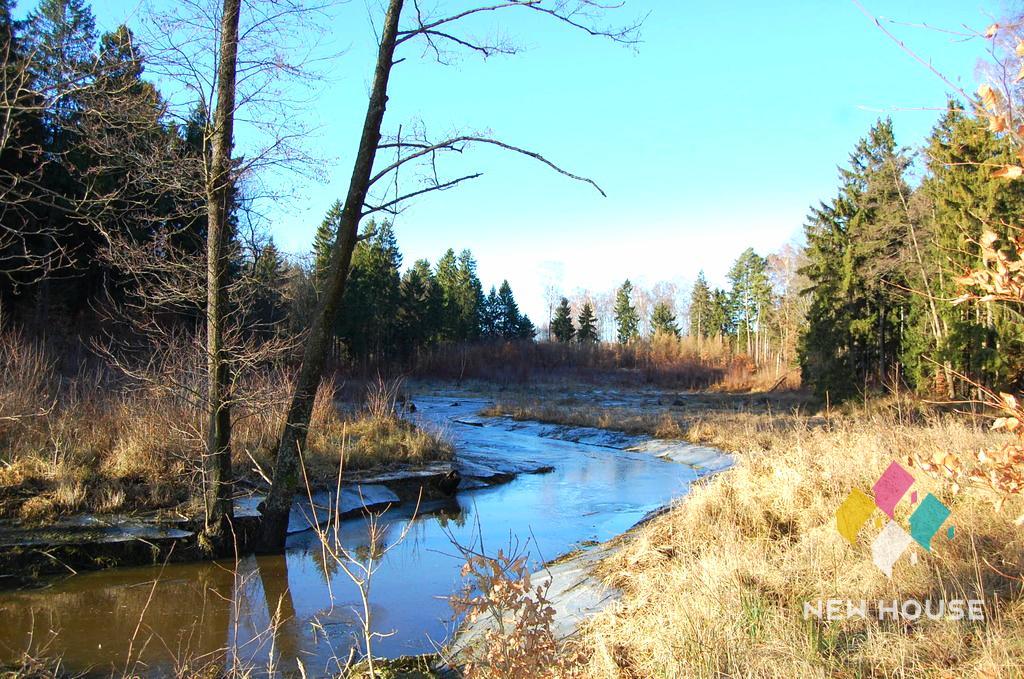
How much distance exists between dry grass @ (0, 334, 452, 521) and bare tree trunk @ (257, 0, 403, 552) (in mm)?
304

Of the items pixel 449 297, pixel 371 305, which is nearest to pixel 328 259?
pixel 371 305

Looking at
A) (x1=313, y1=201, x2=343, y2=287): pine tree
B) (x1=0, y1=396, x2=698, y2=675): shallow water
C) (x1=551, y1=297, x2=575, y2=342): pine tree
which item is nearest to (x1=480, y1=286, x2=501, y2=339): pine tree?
(x1=551, y1=297, x2=575, y2=342): pine tree

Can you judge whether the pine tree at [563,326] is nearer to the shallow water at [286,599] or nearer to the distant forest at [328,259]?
the distant forest at [328,259]

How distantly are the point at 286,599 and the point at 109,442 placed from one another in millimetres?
3897

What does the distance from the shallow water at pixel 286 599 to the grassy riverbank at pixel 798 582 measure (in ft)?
4.36

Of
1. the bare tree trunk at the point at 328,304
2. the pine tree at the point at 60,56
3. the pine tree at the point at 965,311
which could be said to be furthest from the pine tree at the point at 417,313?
the pine tree at the point at 60,56

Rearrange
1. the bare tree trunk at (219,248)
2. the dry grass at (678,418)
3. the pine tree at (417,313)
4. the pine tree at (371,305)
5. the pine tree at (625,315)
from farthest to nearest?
1. the pine tree at (625,315)
2. the pine tree at (417,313)
3. the pine tree at (371,305)
4. the dry grass at (678,418)
5. the bare tree trunk at (219,248)

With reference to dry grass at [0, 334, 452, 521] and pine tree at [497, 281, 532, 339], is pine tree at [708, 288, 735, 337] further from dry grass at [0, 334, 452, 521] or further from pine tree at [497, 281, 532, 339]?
dry grass at [0, 334, 452, 521]

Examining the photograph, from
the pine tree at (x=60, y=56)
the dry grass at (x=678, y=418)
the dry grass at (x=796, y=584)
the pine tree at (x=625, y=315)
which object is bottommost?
the dry grass at (x=678, y=418)

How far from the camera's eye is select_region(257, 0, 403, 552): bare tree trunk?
7.14 m

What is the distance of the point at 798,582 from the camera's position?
14.1 feet

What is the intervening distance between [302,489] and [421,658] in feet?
16.7

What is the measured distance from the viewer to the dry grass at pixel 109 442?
7.15 meters

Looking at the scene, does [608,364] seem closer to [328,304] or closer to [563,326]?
[563,326]
